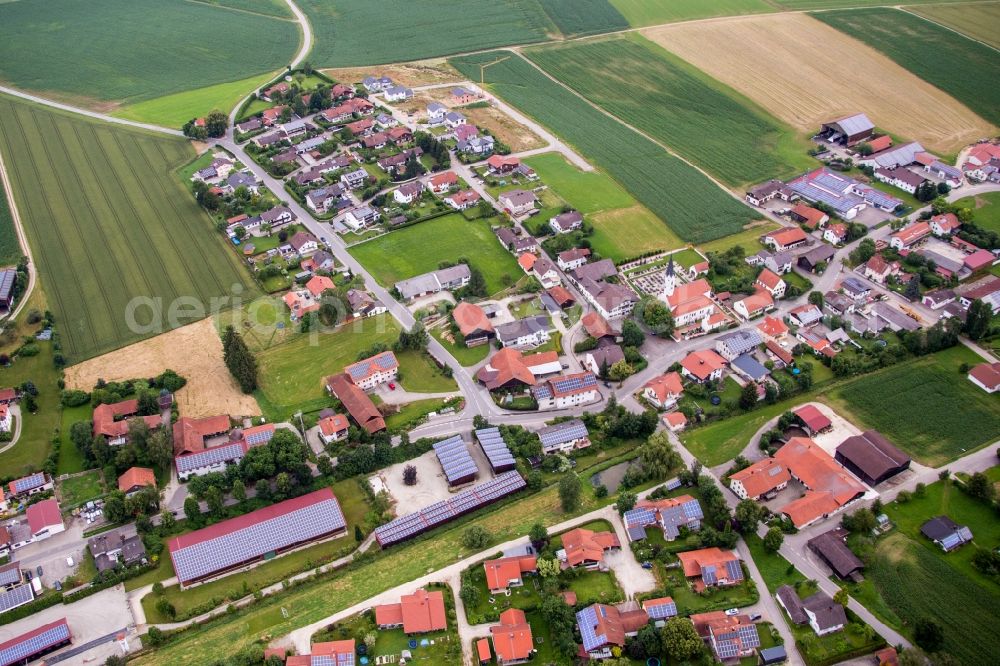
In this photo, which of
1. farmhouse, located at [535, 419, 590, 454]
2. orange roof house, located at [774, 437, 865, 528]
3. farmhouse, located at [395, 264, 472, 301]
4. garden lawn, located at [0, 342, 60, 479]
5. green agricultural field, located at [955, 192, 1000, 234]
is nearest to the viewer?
orange roof house, located at [774, 437, 865, 528]

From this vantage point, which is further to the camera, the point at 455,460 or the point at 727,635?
the point at 455,460

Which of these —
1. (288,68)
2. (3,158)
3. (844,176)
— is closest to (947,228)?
(844,176)

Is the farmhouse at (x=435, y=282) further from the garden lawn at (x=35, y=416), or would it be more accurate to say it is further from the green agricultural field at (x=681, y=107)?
the green agricultural field at (x=681, y=107)

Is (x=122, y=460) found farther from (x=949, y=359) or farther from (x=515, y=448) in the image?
(x=949, y=359)

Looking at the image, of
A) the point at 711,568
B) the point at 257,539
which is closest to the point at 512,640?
the point at 711,568

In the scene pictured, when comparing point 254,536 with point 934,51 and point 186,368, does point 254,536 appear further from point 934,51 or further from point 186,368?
point 934,51

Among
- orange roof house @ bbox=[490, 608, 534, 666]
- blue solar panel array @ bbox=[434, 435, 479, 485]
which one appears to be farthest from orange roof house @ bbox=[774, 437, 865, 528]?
blue solar panel array @ bbox=[434, 435, 479, 485]

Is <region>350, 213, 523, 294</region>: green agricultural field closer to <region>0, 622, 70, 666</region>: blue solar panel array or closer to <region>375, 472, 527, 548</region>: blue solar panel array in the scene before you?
<region>375, 472, 527, 548</region>: blue solar panel array
